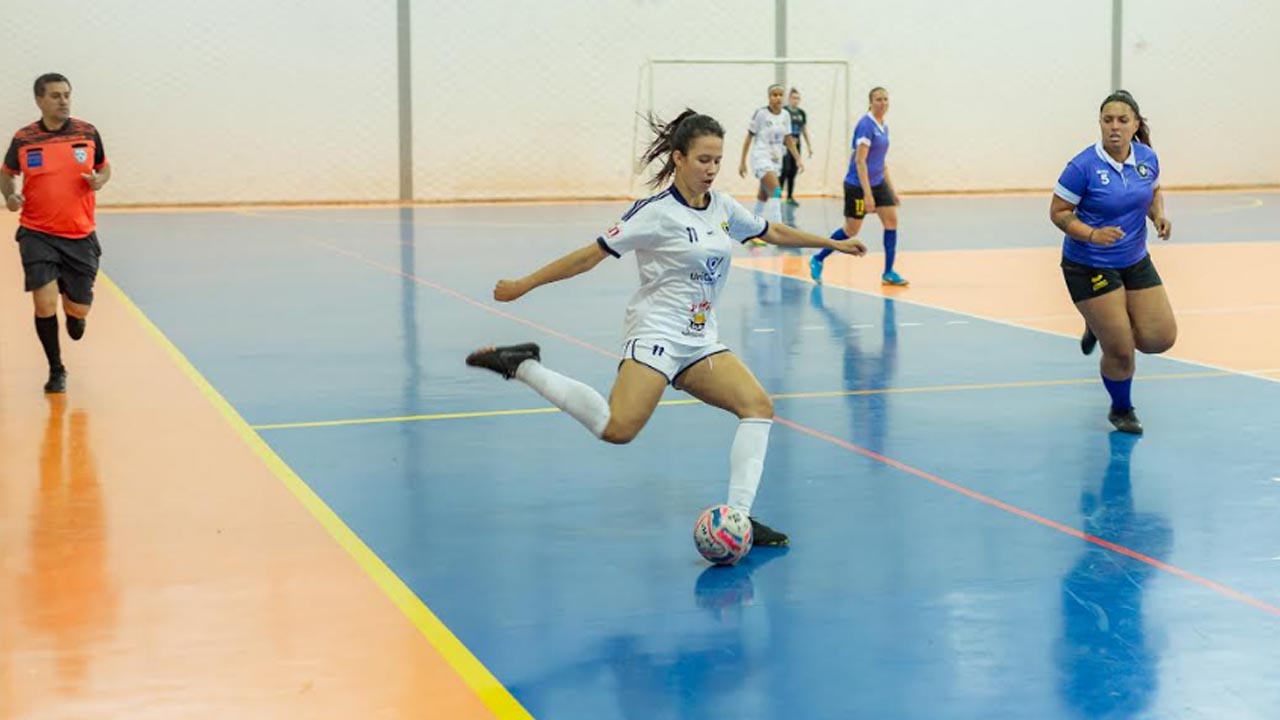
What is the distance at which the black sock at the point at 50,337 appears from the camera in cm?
1139

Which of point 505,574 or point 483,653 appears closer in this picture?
point 483,653

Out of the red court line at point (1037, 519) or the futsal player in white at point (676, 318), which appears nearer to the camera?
the red court line at point (1037, 519)

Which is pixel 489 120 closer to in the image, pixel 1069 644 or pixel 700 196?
pixel 700 196

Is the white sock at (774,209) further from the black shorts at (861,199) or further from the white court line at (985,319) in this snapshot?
the black shorts at (861,199)

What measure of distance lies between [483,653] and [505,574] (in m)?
1.05

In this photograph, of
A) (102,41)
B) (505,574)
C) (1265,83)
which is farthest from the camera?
(1265,83)

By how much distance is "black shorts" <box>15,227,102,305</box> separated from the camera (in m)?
11.3

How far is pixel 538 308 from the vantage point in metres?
16.1

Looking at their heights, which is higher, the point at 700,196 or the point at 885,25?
the point at 885,25

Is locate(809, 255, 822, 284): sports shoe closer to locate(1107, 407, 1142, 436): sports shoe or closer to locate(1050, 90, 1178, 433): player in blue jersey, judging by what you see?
locate(1050, 90, 1178, 433): player in blue jersey

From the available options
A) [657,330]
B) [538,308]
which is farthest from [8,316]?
[657,330]

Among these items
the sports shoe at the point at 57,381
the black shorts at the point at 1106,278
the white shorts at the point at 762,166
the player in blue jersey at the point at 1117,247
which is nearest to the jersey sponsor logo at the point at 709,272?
the player in blue jersey at the point at 1117,247

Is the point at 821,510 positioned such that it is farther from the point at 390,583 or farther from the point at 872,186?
the point at 872,186

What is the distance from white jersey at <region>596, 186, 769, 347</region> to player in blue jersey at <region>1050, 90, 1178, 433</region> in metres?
3.04
